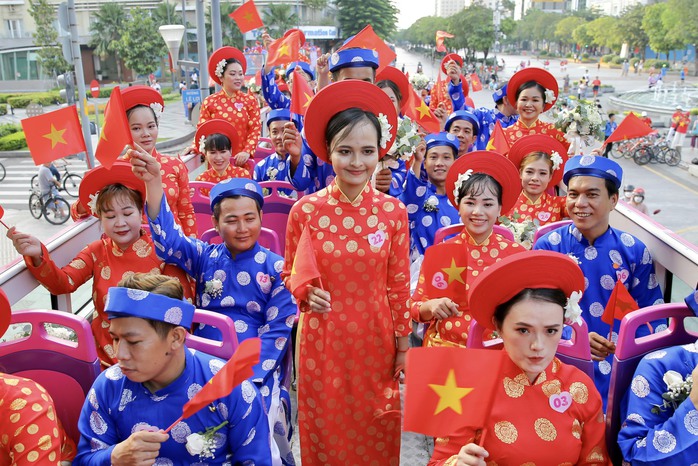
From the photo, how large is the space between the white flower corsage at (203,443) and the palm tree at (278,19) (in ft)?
155

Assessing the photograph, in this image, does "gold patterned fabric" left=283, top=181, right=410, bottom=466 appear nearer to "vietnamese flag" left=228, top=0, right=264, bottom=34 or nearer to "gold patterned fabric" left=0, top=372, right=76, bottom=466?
"gold patterned fabric" left=0, top=372, right=76, bottom=466

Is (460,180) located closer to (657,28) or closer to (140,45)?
(140,45)

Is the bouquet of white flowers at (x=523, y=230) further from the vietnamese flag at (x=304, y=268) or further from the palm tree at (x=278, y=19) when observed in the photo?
the palm tree at (x=278, y=19)

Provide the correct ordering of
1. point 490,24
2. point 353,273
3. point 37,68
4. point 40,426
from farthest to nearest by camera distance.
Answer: point 490,24, point 37,68, point 353,273, point 40,426

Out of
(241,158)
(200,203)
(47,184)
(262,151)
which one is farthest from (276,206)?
(47,184)

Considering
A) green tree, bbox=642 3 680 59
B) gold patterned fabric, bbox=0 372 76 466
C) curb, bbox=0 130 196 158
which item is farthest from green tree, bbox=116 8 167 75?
gold patterned fabric, bbox=0 372 76 466

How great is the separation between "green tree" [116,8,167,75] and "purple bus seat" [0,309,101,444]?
127ft

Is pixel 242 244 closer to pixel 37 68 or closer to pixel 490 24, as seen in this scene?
pixel 37 68

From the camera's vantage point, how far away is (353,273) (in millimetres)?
2678

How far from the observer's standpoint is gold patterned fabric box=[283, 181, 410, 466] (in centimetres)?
268

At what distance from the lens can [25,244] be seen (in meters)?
2.88

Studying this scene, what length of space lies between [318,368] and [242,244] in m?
0.75

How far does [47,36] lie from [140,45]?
227 inches

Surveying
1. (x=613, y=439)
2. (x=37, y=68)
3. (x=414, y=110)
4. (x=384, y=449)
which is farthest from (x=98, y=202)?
(x=37, y=68)
